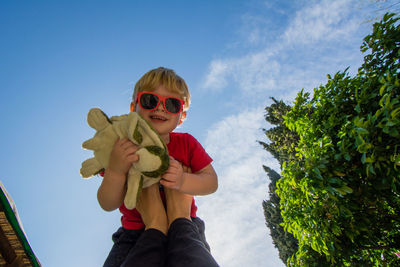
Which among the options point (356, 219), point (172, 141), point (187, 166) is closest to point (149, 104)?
point (172, 141)

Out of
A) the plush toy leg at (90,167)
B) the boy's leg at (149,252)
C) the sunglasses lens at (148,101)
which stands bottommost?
the boy's leg at (149,252)

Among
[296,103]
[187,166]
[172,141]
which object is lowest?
[187,166]

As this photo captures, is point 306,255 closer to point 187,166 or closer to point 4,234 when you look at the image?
point 187,166

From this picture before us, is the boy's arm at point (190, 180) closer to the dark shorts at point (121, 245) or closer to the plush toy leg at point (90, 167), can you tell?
the dark shorts at point (121, 245)

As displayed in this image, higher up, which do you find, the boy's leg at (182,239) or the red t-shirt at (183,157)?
the red t-shirt at (183,157)

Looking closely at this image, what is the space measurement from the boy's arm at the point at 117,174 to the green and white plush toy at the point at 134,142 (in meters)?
0.04

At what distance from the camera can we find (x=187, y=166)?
1888 mm

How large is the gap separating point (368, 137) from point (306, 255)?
1.77 meters

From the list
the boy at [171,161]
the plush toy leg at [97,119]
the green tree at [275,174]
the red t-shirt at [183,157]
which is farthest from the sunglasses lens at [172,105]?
the green tree at [275,174]

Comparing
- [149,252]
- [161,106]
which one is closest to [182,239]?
[149,252]

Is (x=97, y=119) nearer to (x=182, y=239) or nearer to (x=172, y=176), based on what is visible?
(x=172, y=176)

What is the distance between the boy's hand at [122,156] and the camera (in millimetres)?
1241

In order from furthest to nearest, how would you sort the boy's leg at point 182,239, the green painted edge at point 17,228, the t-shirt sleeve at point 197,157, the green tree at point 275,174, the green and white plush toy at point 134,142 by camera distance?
the green tree at point 275,174 < the t-shirt sleeve at point 197,157 < the green painted edge at point 17,228 < the green and white plush toy at point 134,142 < the boy's leg at point 182,239

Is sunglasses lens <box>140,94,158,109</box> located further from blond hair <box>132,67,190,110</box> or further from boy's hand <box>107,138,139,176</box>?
boy's hand <box>107,138,139,176</box>
